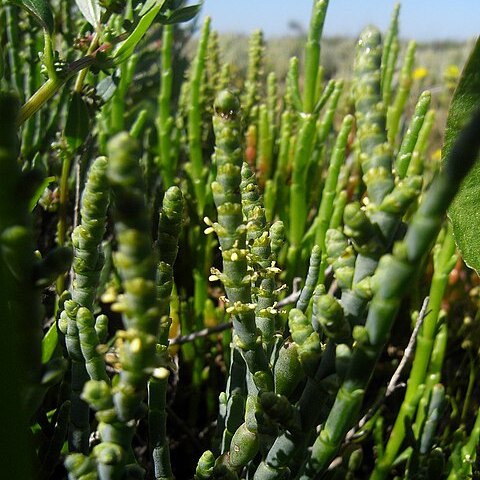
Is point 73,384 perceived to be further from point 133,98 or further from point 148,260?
point 133,98

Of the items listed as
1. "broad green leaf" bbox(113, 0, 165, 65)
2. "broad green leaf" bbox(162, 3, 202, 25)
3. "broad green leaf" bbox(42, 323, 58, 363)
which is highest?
"broad green leaf" bbox(162, 3, 202, 25)

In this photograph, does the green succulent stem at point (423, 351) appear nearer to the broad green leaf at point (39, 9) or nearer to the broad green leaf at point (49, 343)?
the broad green leaf at point (49, 343)

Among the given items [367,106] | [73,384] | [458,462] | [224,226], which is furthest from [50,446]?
[458,462]

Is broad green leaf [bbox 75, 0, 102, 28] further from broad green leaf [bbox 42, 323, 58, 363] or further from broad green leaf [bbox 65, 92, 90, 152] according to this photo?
broad green leaf [bbox 42, 323, 58, 363]

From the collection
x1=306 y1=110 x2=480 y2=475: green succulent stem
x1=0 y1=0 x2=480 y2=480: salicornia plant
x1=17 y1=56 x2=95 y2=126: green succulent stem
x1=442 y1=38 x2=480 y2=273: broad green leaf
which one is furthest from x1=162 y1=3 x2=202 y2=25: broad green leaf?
x1=306 y1=110 x2=480 y2=475: green succulent stem

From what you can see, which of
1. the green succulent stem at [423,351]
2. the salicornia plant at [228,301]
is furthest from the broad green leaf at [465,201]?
the green succulent stem at [423,351]

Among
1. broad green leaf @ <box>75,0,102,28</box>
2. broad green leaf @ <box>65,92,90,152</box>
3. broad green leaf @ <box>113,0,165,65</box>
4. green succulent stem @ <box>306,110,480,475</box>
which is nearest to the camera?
green succulent stem @ <box>306,110,480,475</box>
